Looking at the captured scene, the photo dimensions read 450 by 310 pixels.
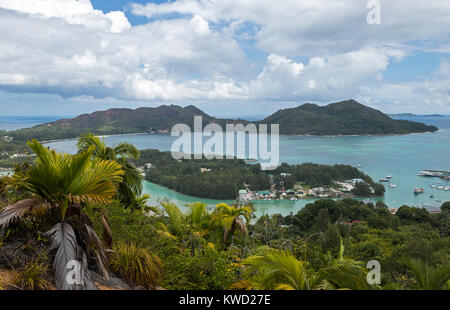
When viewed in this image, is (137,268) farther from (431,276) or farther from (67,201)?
(431,276)

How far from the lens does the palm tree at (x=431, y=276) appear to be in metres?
2.09

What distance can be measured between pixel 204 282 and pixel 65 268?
1274 millimetres

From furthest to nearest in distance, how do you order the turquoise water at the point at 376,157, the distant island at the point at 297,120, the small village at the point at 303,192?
the distant island at the point at 297,120 < the small village at the point at 303,192 < the turquoise water at the point at 376,157

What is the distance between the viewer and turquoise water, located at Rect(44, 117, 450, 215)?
34.8 meters

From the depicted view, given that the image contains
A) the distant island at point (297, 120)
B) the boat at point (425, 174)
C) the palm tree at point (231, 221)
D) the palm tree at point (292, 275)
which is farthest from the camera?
the distant island at point (297, 120)

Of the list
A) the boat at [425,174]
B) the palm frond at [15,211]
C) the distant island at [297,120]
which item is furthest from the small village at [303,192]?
the distant island at [297,120]

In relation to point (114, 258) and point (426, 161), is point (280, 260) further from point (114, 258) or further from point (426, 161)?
point (426, 161)

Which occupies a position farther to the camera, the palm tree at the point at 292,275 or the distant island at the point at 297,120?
the distant island at the point at 297,120

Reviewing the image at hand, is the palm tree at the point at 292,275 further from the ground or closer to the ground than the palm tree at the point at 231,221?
further from the ground

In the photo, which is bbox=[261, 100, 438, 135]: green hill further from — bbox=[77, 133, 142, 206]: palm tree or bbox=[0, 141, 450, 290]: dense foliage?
bbox=[0, 141, 450, 290]: dense foliage

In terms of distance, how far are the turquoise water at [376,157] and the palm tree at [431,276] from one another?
26223 mm

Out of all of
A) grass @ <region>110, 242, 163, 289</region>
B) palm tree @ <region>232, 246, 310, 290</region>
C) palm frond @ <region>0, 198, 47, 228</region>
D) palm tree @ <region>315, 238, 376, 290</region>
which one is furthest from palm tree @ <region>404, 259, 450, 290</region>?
palm frond @ <region>0, 198, 47, 228</region>

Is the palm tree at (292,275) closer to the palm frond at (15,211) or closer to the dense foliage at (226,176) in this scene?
the palm frond at (15,211)
